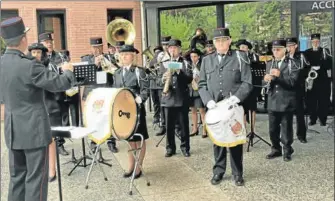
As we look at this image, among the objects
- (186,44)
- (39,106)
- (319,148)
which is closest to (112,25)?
(186,44)

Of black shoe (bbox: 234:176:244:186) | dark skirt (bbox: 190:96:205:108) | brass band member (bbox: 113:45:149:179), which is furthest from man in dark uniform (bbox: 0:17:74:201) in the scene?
dark skirt (bbox: 190:96:205:108)

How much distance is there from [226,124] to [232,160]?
1.98ft

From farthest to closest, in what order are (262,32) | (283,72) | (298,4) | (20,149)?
(262,32) → (298,4) → (283,72) → (20,149)

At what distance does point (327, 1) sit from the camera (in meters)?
9.92

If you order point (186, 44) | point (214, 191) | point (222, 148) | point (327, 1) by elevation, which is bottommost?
point (214, 191)

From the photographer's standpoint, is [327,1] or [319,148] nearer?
[319,148]

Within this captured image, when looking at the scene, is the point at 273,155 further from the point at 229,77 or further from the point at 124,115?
the point at 124,115

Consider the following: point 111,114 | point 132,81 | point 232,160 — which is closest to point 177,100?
point 132,81

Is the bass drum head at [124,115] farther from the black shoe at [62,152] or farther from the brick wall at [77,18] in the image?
the brick wall at [77,18]

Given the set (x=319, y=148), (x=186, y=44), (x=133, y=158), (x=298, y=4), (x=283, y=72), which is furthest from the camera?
(x=186, y=44)

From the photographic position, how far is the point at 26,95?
4.21 m

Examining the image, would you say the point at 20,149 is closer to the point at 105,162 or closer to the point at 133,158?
the point at 133,158

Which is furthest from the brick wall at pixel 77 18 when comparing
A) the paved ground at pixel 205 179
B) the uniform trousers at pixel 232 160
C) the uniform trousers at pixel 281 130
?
the uniform trousers at pixel 232 160

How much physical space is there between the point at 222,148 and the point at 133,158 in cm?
128
